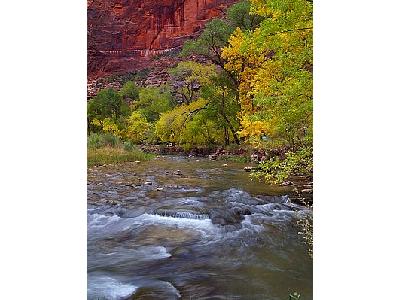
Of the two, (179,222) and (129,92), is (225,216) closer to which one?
(179,222)

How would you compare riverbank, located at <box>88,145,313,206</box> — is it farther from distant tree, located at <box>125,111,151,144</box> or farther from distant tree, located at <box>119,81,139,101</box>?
distant tree, located at <box>119,81,139,101</box>

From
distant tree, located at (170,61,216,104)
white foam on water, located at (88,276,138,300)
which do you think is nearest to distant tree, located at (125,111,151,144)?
distant tree, located at (170,61,216,104)

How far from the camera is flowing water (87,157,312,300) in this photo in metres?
3.43

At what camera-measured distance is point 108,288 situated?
11.3ft

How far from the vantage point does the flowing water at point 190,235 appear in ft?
11.3

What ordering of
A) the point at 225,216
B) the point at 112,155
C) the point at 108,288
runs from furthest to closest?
the point at 112,155 < the point at 225,216 < the point at 108,288

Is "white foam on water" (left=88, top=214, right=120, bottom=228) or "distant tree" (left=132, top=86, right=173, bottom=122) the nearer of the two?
"white foam on water" (left=88, top=214, right=120, bottom=228)

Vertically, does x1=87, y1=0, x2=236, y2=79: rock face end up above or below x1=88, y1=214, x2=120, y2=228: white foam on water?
above

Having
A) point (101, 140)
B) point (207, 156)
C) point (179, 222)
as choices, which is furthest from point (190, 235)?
point (101, 140)

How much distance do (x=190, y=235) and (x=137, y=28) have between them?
1.42 m

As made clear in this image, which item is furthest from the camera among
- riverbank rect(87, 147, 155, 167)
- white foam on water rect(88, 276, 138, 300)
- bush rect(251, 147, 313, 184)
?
riverbank rect(87, 147, 155, 167)

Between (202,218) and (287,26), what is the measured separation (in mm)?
1347

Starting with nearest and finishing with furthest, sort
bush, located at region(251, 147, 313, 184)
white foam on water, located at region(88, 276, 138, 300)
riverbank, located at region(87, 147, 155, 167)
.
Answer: white foam on water, located at region(88, 276, 138, 300), bush, located at region(251, 147, 313, 184), riverbank, located at region(87, 147, 155, 167)
